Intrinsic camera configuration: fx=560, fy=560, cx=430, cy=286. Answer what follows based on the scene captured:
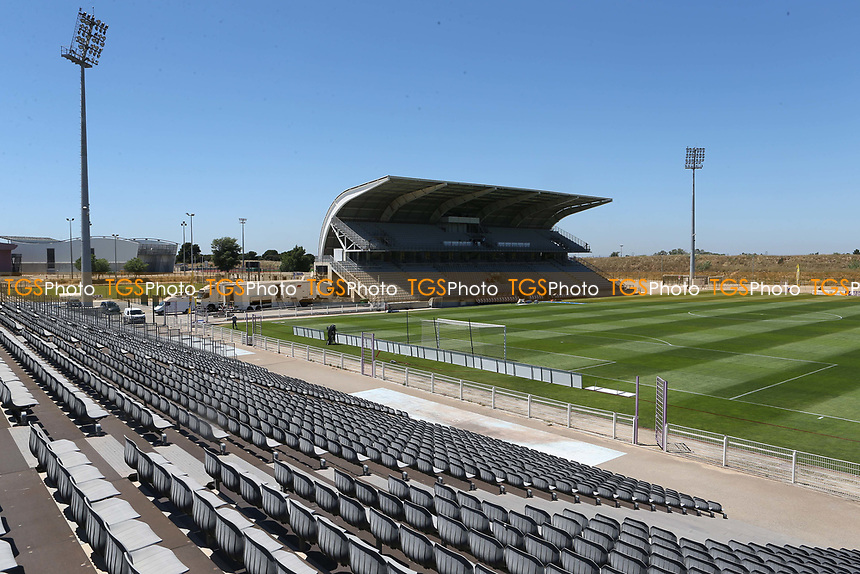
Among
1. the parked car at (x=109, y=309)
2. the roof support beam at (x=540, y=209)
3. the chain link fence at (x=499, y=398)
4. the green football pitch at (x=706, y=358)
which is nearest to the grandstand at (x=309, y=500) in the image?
the chain link fence at (x=499, y=398)

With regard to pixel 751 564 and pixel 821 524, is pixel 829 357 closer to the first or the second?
pixel 821 524

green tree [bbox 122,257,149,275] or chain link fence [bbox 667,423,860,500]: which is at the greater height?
green tree [bbox 122,257,149,275]

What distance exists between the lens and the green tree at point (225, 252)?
128m

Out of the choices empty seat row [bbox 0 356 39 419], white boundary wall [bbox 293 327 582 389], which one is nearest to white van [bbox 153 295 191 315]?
white boundary wall [bbox 293 327 582 389]

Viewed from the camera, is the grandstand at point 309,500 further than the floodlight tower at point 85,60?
No

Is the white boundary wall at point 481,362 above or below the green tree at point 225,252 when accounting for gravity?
below

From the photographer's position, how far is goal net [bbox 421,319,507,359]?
33.9 m

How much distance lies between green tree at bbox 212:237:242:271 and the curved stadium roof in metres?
53.4

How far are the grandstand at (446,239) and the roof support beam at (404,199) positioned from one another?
0.42 feet

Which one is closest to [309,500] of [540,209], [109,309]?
[109,309]

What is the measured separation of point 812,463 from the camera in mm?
15031

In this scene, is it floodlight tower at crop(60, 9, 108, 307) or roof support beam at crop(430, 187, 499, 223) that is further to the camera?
roof support beam at crop(430, 187, 499, 223)

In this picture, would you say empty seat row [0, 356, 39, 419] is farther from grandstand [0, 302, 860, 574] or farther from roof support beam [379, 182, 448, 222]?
roof support beam [379, 182, 448, 222]

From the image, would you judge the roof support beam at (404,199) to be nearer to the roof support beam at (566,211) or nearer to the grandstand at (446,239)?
the grandstand at (446,239)
